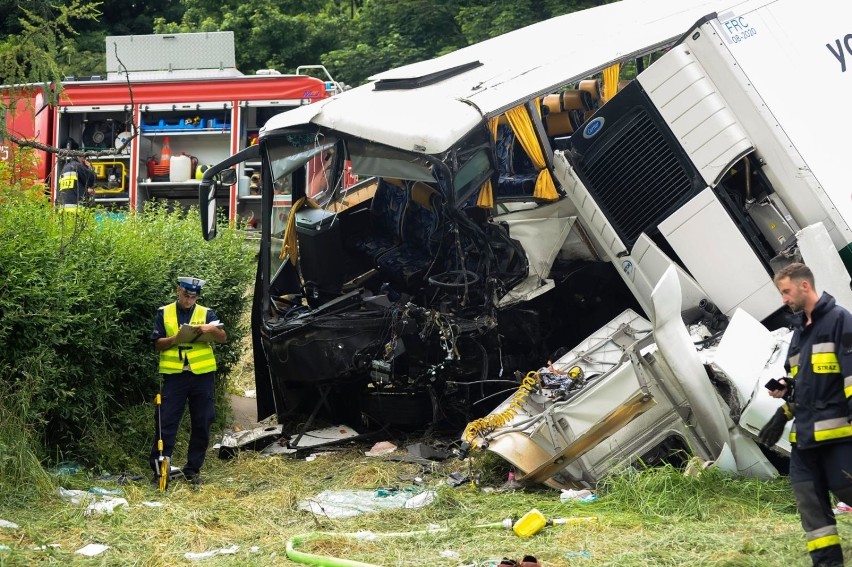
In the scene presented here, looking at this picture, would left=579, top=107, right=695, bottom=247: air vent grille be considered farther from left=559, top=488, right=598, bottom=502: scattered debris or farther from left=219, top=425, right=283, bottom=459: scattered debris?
left=219, top=425, right=283, bottom=459: scattered debris

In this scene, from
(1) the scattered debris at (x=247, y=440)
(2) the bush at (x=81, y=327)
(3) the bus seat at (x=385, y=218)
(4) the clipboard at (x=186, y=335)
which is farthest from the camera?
(3) the bus seat at (x=385, y=218)

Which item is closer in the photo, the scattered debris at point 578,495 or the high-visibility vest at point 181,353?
the scattered debris at point 578,495

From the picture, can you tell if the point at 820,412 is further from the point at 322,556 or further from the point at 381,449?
the point at 381,449

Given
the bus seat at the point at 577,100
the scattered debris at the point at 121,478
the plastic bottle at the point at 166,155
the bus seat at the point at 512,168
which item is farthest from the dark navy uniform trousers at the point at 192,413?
the plastic bottle at the point at 166,155

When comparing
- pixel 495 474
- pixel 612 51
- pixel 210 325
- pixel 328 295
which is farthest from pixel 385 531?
pixel 612 51

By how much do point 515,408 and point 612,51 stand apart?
102 inches

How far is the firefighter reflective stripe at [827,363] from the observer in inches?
175

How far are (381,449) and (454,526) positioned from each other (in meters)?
2.25

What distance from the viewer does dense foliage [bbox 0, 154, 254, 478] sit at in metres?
6.55

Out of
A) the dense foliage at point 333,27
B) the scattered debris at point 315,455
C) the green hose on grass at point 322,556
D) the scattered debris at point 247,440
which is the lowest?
the green hose on grass at point 322,556

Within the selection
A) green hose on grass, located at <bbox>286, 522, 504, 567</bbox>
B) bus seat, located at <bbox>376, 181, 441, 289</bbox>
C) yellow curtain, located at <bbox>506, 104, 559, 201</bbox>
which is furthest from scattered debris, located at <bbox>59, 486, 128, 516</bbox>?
yellow curtain, located at <bbox>506, 104, 559, 201</bbox>

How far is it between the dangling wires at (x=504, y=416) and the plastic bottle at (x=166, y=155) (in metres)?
8.28

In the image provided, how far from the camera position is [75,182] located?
11797mm

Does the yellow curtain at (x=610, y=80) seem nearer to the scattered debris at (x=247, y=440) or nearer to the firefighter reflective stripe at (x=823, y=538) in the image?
the scattered debris at (x=247, y=440)
